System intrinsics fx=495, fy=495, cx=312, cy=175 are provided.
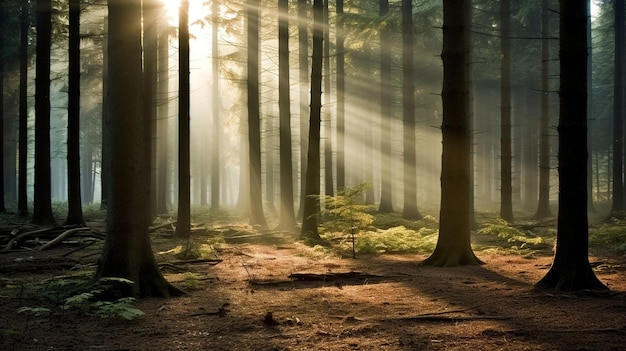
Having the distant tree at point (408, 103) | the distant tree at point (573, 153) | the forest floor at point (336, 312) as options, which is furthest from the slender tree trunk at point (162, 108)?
the distant tree at point (573, 153)

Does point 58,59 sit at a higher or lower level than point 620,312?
higher

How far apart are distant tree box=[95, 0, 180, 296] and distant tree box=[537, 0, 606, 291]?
623 cm

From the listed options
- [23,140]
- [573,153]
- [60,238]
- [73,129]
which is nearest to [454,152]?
[573,153]

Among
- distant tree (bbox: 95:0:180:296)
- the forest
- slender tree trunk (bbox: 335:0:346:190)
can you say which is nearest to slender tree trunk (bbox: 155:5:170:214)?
the forest

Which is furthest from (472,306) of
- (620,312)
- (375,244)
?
(375,244)

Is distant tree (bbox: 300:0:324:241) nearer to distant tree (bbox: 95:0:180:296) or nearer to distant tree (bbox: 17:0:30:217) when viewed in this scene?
distant tree (bbox: 95:0:180:296)

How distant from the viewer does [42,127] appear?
1748 centimetres

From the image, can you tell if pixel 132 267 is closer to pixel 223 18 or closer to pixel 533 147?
pixel 223 18

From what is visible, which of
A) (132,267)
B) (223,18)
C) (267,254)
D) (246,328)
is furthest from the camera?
(223,18)

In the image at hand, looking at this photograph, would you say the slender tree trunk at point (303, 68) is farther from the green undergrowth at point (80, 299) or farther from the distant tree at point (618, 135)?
the distant tree at point (618, 135)

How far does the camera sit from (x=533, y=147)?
3509cm

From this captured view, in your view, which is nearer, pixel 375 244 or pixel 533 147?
pixel 375 244

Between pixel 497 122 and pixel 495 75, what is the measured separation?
229 inches

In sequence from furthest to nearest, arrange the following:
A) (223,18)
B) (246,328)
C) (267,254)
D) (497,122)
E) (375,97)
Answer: (497,122)
(375,97)
(223,18)
(267,254)
(246,328)
